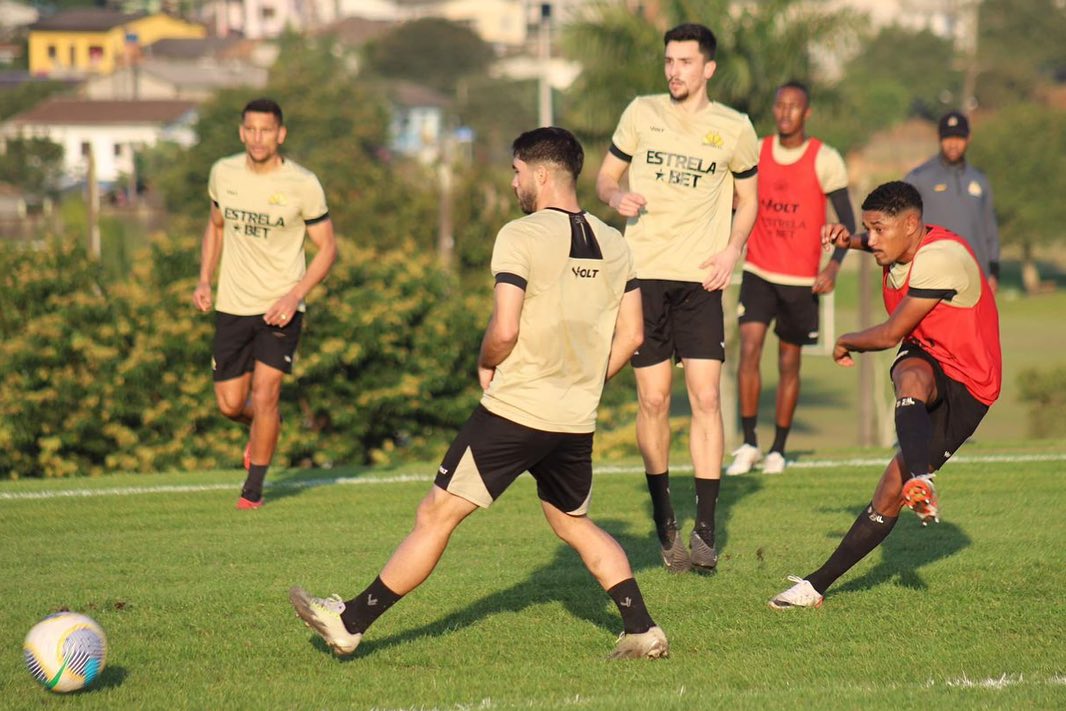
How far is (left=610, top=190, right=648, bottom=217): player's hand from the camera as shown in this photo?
25.4 feet

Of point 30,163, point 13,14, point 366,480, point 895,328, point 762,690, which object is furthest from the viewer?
point 13,14

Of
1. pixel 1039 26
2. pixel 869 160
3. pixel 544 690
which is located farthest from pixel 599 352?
pixel 1039 26

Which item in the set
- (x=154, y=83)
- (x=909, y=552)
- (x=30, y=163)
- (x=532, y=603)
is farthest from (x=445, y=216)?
(x=154, y=83)

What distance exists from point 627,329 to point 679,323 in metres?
2.10

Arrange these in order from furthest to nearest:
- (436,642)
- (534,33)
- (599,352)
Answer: (534,33) → (436,642) → (599,352)

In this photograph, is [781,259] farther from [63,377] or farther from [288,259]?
[63,377]

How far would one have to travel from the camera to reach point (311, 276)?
396 inches

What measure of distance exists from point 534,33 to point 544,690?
193 metres

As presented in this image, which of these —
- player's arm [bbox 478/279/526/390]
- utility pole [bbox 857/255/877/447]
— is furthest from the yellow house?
player's arm [bbox 478/279/526/390]

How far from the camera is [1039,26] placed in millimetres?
147375

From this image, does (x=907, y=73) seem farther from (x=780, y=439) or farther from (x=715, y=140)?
(x=715, y=140)

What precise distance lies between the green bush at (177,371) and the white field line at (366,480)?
17.0 ft

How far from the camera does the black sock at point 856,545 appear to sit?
7.23 metres

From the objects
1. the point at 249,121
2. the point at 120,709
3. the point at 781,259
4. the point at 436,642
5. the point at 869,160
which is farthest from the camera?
the point at 869,160
